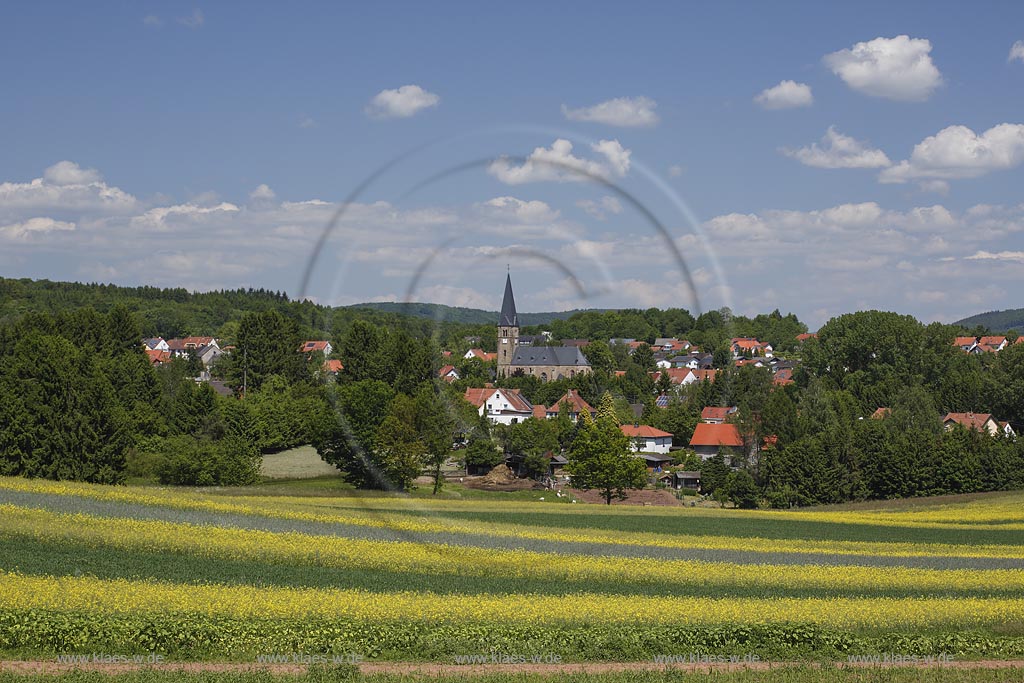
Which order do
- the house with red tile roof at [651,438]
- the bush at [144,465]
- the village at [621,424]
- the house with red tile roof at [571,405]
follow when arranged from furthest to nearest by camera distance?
the house with red tile roof at [571,405]
the house with red tile roof at [651,438]
the village at [621,424]
the bush at [144,465]

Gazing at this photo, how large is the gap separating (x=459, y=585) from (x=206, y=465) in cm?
5912

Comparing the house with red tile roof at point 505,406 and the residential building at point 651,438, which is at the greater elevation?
the house with red tile roof at point 505,406

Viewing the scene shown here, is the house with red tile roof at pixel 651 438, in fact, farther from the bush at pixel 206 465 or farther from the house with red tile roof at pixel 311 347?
the bush at pixel 206 465

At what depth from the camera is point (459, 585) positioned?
1414 inches

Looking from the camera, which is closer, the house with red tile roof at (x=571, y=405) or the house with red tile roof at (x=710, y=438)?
the house with red tile roof at (x=710, y=438)

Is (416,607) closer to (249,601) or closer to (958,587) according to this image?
(249,601)

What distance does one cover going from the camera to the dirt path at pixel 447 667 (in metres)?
23.5

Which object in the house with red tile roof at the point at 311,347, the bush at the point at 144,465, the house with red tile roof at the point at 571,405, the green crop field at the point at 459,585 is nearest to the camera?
the green crop field at the point at 459,585

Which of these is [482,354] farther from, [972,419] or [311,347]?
[972,419]

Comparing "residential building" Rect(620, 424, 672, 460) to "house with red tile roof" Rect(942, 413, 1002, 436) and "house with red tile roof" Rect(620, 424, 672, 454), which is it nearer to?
"house with red tile roof" Rect(620, 424, 672, 454)

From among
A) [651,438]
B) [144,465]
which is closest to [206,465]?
[144,465]

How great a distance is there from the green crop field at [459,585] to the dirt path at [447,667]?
0.55 m

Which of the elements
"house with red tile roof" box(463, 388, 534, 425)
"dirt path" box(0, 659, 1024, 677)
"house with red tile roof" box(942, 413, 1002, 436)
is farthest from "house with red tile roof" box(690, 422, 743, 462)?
"dirt path" box(0, 659, 1024, 677)

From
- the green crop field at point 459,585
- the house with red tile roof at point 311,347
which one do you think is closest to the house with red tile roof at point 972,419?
the green crop field at point 459,585
